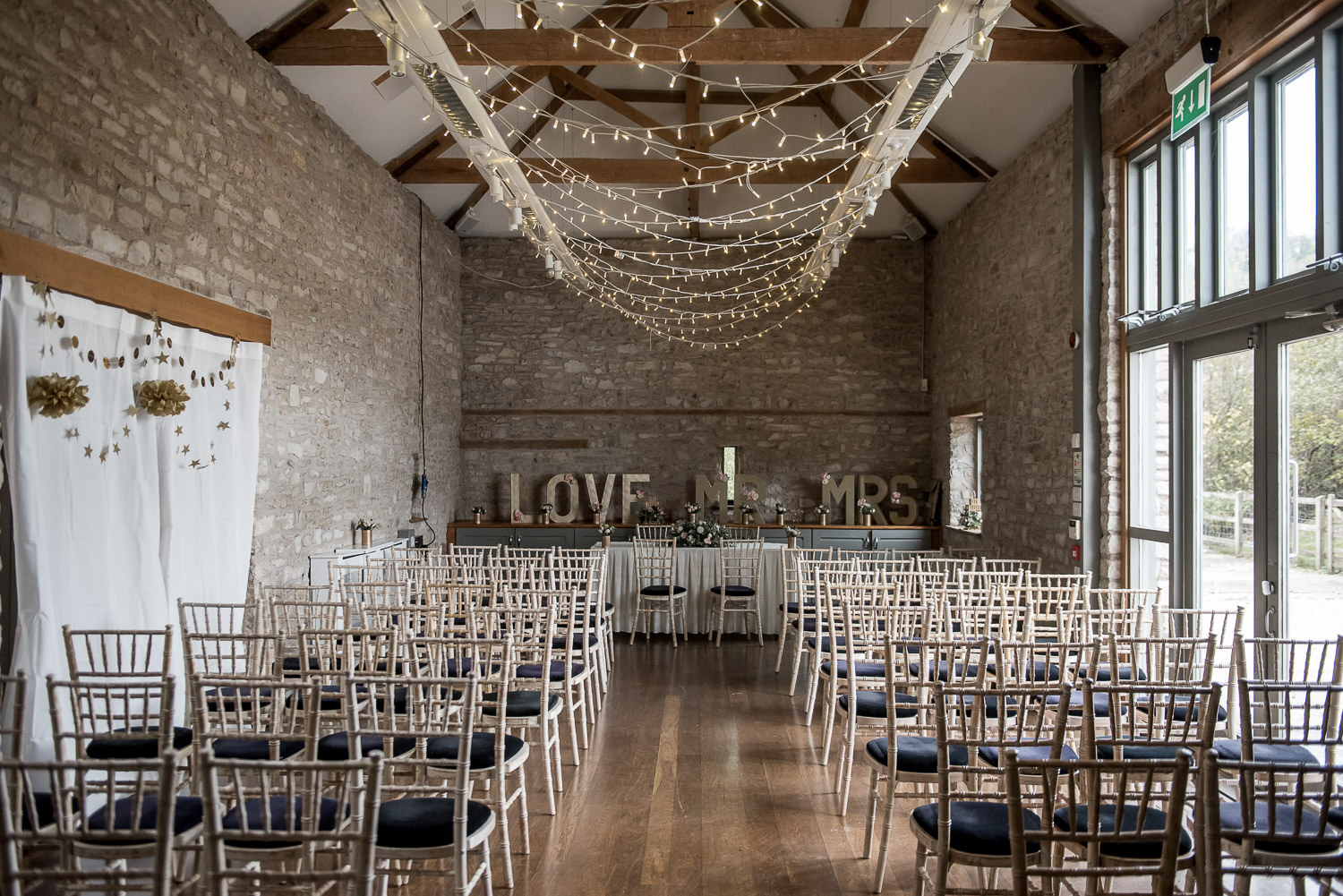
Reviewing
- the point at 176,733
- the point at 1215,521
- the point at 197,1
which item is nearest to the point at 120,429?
the point at 176,733

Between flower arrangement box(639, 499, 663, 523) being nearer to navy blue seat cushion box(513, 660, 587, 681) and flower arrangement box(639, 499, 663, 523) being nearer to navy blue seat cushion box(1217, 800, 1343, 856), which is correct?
navy blue seat cushion box(513, 660, 587, 681)

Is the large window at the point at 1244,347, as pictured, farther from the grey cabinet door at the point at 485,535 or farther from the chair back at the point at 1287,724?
the grey cabinet door at the point at 485,535

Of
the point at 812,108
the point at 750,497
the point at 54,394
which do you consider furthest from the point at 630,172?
the point at 54,394

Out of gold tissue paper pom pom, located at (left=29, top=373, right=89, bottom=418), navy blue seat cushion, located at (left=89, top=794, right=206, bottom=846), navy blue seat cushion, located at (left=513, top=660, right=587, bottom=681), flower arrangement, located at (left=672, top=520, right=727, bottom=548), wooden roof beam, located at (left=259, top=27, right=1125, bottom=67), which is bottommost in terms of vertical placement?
navy blue seat cushion, located at (left=89, top=794, right=206, bottom=846)

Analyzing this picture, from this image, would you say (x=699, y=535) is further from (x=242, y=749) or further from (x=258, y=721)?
(x=258, y=721)

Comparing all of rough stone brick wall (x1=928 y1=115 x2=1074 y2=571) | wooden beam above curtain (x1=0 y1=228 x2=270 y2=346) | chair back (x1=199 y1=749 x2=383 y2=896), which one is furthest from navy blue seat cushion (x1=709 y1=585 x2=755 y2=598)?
chair back (x1=199 y1=749 x2=383 y2=896)

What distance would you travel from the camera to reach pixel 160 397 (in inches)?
187

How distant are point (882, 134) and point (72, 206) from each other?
4529mm

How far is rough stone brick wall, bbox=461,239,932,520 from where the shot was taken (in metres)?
11.3

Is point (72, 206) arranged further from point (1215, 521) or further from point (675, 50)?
point (1215, 521)

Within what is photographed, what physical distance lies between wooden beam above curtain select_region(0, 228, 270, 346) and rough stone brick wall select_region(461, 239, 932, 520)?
524 centimetres

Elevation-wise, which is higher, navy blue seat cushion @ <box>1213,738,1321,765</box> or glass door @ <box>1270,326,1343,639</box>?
glass door @ <box>1270,326,1343,639</box>

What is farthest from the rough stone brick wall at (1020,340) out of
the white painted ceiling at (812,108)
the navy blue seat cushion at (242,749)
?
the navy blue seat cushion at (242,749)

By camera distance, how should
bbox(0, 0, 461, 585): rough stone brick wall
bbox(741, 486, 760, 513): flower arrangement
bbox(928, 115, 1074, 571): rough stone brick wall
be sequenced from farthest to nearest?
bbox(741, 486, 760, 513): flower arrangement < bbox(928, 115, 1074, 571): rough stone brick wall < bbox(0, 0, 461, 585): rough stone brick wall
